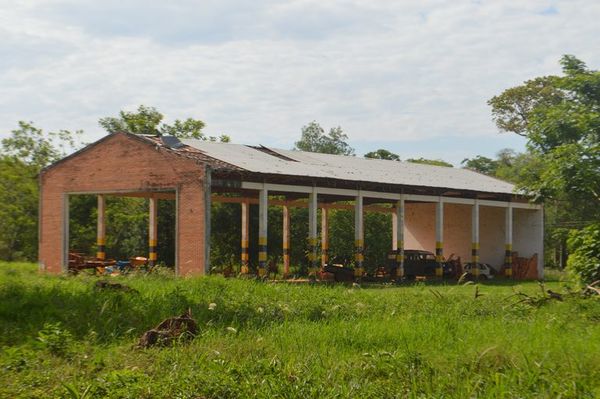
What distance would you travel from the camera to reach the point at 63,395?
694 centimetres

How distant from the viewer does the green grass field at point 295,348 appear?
279 inches

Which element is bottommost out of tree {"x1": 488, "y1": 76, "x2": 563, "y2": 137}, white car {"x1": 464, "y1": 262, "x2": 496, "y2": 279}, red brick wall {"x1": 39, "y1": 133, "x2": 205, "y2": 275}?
white car {"x1": 464, "y1": 262, "x2": 496, "y2": 279}

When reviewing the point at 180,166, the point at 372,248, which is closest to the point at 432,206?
the point at 372,248

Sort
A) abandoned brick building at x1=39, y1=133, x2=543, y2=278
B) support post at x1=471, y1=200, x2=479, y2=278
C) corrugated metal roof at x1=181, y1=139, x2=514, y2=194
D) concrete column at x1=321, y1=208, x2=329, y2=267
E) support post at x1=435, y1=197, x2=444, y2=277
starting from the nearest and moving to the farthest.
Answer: abandoned brick building at x1=39, y1=133, x2=543, y2=278, corrugated metal roof at x1=181, y1=139, x2=514, y2=194, support post at x1=435, y1=197, x2=444, y2=277, support post at x1=471, y1=200, x2=479, y2=278, concrete column at x1=321, y1=208, x2=329, y2=267

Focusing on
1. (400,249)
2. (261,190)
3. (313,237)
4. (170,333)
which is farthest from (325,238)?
(170,333)

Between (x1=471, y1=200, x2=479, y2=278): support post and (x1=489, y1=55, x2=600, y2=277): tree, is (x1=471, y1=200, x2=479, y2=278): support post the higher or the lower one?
the lower one

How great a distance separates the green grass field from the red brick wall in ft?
36.5

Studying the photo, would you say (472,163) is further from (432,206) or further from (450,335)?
(450,335)

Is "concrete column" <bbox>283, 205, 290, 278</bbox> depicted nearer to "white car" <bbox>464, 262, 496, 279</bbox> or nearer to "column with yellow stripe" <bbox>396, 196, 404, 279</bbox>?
"column with yellow stripe" <bbox>396, 196, 404, 279</bbox>

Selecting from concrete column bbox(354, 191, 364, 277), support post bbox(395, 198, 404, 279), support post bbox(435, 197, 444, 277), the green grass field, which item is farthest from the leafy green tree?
the green grass field

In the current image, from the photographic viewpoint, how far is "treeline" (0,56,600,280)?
1994 cm

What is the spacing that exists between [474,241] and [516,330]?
965 inches

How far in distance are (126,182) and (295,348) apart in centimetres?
2049

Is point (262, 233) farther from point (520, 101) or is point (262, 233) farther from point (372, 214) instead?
point (520, 101)
